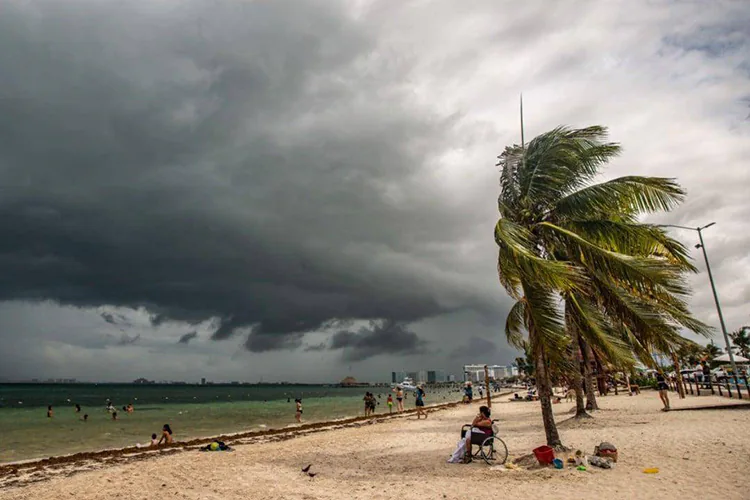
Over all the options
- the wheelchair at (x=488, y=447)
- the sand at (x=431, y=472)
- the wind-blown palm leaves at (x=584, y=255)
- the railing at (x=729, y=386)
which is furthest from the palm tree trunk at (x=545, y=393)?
the railing at (x=729, y=386)

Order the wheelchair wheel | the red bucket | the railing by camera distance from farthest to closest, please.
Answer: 1. the railing
2. the wheelchair wheel
3. the red bucket

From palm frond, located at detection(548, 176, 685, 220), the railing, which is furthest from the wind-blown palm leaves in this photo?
the railing

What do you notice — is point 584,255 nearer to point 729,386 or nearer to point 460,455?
point 460,455

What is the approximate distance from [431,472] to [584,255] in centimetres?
573

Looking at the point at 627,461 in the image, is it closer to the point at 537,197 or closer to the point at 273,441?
the point at 537,197

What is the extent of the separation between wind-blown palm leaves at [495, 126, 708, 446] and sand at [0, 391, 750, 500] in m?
2.02

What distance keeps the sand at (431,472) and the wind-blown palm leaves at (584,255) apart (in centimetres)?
202

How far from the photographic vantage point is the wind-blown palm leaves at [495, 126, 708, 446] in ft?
27.7

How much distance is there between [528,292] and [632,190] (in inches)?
145

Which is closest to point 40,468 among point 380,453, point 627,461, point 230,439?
point 230,439

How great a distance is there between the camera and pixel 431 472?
378 inches

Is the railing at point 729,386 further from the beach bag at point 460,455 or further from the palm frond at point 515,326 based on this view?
the beach bag at point 460,455

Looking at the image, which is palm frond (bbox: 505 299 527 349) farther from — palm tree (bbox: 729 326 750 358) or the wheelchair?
palm tree (bbox: 729 326 750 358)

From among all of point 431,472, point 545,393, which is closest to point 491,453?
point 431,472
